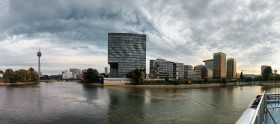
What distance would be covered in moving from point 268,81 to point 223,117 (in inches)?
4243

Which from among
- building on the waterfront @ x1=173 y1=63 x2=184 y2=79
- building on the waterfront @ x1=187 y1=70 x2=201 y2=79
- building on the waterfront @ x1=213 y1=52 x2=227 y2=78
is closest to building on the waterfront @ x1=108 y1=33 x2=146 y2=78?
building on the waterfront @ x1=173 y1=63 x2=184 y2=79

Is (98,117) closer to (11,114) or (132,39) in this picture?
(11,114)

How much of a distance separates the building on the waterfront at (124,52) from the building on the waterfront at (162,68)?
30.2 ft

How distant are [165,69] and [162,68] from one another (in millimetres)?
2521

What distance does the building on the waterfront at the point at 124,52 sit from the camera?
103 metres

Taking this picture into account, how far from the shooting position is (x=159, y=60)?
104m

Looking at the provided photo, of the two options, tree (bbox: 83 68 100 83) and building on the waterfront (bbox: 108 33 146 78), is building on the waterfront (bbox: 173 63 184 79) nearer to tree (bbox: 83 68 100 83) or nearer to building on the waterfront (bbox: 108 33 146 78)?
building on the waterfront (bbox: 108 33 146 78)

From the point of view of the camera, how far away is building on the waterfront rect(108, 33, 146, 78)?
103m

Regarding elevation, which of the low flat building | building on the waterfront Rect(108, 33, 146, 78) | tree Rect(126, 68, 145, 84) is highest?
building on the waterfront Rect(108, 33, 146, 78)

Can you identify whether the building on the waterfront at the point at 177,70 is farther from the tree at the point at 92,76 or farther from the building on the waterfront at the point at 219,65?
the building on the waterfront at the point at 219,65

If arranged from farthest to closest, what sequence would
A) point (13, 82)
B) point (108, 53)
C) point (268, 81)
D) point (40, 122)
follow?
point (108, 53) < point (268, 81) < point (13, 82) < point (40, 122)

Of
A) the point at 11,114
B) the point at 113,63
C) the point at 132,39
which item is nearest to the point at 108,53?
the point at 113,63

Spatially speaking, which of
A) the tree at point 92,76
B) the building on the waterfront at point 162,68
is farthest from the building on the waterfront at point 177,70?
the tree at point 92,76

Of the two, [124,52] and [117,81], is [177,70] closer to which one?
[124,52]
